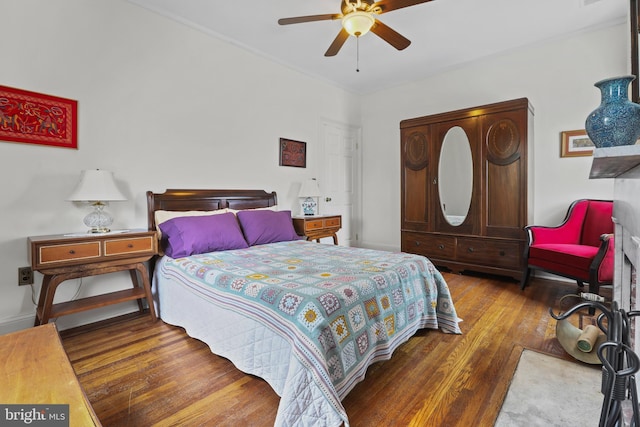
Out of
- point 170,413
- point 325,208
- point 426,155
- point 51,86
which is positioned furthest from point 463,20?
point 170,413

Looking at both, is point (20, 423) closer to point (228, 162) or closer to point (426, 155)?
point (228, 162)

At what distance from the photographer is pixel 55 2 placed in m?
2.46

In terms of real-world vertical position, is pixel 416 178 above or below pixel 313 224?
above

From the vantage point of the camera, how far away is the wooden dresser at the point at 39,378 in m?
0.83

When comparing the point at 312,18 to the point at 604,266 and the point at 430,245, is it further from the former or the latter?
the point at 604,266

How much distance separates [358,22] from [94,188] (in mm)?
2433

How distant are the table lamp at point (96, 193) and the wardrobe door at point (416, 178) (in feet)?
11.4

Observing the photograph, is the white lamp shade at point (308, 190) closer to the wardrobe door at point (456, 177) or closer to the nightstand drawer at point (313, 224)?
the nightstand drawer at point (313, 224)

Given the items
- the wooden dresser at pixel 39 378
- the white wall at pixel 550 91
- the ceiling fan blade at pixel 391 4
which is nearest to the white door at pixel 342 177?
the white wall at pixel 550 91

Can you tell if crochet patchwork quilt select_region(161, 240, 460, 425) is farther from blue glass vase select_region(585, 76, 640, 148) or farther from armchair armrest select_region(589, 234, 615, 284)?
armchair armrest select_region(589, 234, 615, 284)

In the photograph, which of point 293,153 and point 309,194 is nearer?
point 309,194

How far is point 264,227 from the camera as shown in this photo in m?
3.25

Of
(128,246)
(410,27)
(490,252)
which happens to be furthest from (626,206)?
(128,246)

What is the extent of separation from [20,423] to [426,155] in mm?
4307
